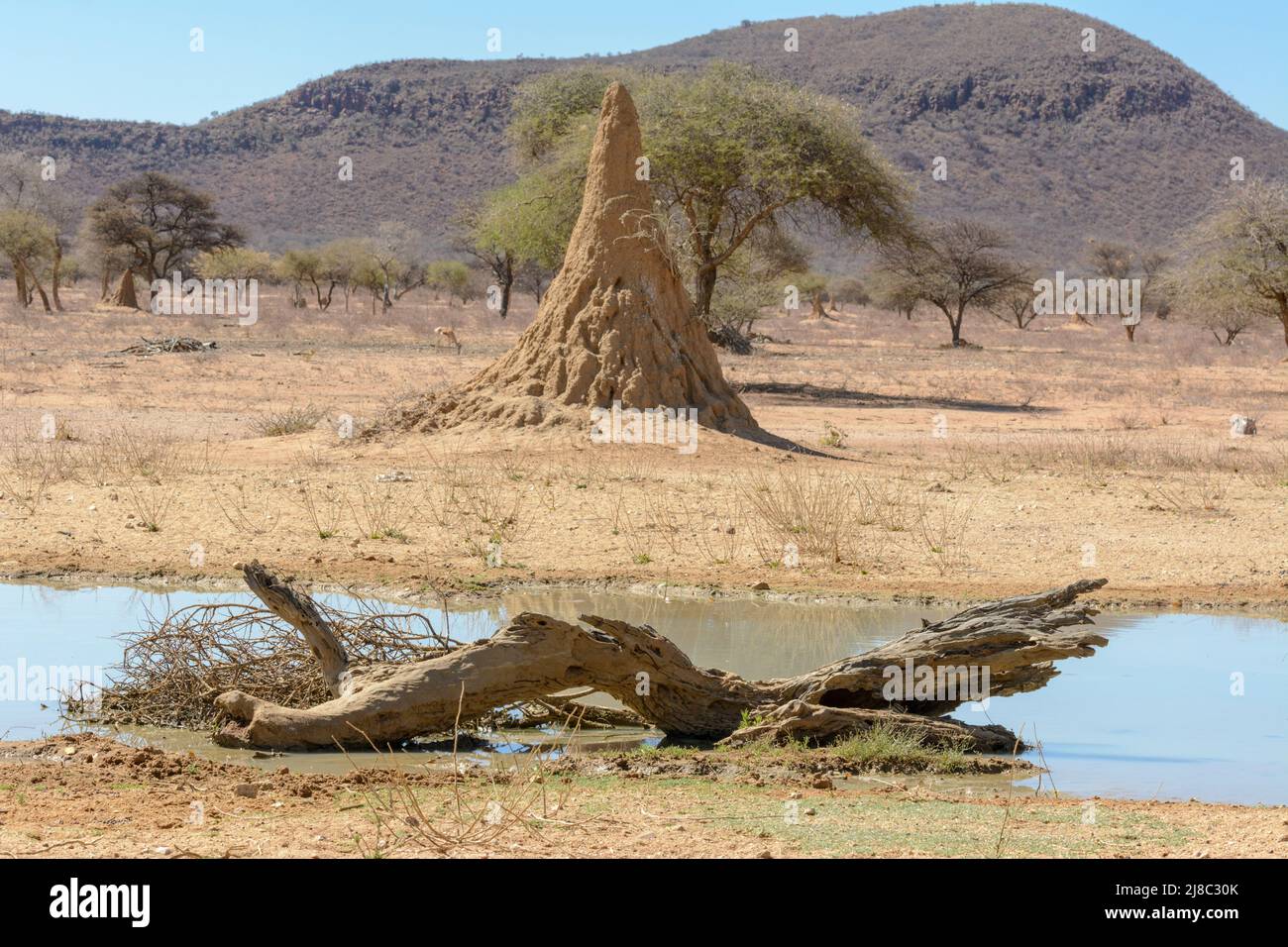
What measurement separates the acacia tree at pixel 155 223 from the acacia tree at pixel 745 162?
90.2 ft

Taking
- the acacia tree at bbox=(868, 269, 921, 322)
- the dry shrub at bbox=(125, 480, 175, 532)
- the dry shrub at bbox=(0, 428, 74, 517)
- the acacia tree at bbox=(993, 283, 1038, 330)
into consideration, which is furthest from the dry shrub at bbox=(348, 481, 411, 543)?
the acacia tree at bbox=(868, 269, 921, 322)

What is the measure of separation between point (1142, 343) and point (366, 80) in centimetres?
6013

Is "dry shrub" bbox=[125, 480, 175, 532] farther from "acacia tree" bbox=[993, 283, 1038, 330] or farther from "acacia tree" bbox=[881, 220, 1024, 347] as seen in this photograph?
"acacia tree" bbox=[993, 283, 1038, 330]

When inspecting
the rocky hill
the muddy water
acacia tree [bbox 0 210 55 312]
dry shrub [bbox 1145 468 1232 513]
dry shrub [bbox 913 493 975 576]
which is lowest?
the muddy water

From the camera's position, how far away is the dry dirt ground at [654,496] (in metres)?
10.2

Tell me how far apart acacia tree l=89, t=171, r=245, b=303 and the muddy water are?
4236cm

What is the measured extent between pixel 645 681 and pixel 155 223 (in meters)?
49.3

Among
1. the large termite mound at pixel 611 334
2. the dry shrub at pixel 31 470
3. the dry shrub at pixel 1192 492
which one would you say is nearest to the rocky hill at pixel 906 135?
the large termite mound at pixel 611 334

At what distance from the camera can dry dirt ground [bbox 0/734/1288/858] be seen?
14.0 feet

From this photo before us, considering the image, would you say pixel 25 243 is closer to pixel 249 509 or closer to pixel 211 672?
pixel 249 509

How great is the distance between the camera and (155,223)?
169ft

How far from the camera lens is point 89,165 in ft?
277

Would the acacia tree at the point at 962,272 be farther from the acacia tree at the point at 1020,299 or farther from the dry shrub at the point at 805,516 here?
the dry shrub at the point at 805,516

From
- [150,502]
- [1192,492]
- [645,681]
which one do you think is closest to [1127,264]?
[1192,492]
